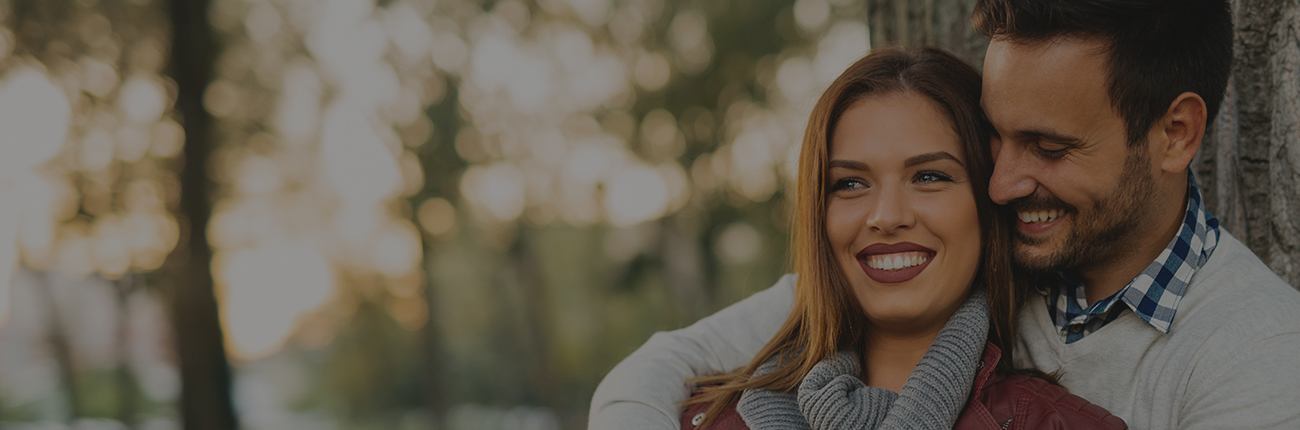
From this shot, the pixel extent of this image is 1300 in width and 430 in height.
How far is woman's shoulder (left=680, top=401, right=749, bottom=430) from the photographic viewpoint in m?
2.80

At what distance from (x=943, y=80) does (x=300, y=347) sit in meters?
26.0

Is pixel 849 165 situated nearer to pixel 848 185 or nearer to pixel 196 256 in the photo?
pixel 848 185

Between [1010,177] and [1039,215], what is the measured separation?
0.12 meters

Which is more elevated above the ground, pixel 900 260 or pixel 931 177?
pixel 931 177

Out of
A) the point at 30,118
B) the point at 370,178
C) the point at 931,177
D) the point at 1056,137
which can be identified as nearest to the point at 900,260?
the point at 931,177

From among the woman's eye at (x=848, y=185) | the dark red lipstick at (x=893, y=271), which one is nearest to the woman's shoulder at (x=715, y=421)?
the dark red lipstick at (x=893, y=271)

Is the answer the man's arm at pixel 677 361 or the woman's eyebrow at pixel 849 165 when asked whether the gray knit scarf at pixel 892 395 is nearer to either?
the man's arm at pixel 677 361

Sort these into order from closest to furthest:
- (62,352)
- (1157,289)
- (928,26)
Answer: (1157,289) → (928,26) → (62,352)

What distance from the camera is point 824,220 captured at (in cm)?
270

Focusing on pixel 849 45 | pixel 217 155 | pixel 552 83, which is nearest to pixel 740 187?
pixel 552 83

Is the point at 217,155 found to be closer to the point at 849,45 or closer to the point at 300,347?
the point at 849,45

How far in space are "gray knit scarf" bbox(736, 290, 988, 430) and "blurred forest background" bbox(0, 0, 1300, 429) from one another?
9.27 metres

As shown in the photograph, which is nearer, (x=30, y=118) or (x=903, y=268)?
(x=903, y=268)

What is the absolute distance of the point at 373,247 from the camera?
57.4 feet
